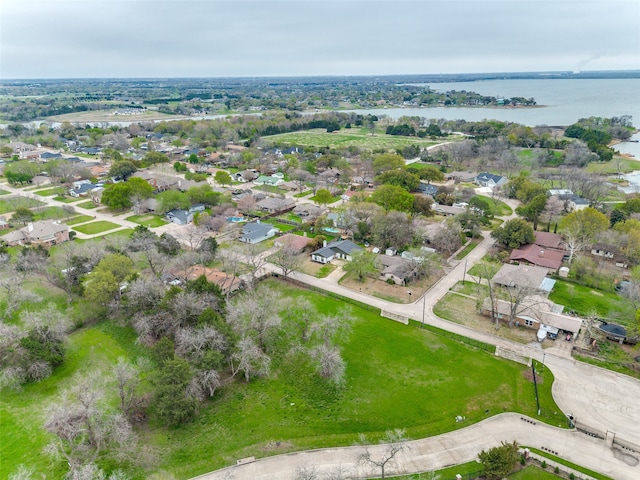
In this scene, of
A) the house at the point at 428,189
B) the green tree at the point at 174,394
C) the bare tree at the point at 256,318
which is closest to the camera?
the green tree at the point at 174,394

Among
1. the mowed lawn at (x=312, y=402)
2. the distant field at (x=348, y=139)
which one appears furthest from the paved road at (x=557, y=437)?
the distant field at (x=348, y=139)

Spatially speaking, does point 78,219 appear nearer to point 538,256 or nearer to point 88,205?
point 88,205

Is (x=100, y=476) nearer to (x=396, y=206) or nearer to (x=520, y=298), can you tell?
(x=520, y=298)

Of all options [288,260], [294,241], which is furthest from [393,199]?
[288,260]

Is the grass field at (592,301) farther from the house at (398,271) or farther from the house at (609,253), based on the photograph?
the house at (398,271)

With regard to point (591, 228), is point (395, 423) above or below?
below

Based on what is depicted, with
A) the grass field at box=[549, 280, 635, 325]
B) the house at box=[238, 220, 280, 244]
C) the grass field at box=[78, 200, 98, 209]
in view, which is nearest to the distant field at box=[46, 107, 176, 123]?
the grass field at box=[78, 200, 98, 209]

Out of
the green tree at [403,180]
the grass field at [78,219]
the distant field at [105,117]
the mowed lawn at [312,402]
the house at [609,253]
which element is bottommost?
the mowed lawn at [312,402]

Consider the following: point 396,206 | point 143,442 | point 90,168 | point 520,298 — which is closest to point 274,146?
point 90,168
